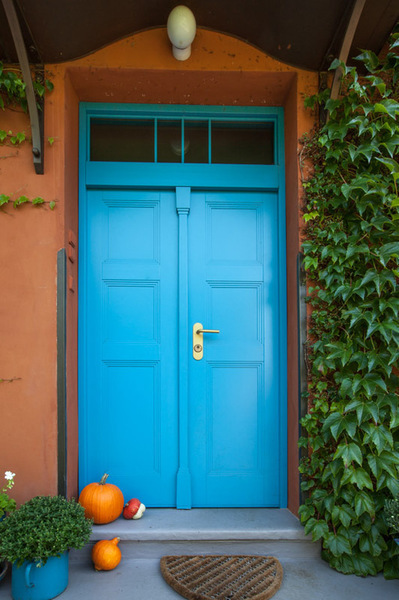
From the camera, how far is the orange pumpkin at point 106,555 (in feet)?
8.23

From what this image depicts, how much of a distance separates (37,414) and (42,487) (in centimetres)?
41

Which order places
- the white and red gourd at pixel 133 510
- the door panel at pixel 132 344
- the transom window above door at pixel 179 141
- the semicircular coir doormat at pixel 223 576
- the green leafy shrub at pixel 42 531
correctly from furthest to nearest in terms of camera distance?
the transom window above door at pixel 179 141
the door panel at pixel 132 344
the white and red gourd at pixel 133 510
the semicircular coir doormat at pixel 223 576
the green leafy shrub at pixel 42 531

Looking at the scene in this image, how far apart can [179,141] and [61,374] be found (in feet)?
5.59

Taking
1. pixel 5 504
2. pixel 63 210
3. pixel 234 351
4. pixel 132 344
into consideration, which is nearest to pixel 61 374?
pixel 132 344

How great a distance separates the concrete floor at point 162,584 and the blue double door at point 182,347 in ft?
1.66

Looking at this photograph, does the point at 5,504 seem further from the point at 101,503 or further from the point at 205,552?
the point at 205,552

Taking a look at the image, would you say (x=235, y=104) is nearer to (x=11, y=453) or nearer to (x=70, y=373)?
(x=70, y=373)

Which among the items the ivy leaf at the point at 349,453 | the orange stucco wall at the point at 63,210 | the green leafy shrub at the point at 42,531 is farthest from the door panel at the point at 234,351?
the green leafy shrub at the point at 42,531

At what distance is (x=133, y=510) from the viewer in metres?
2.80

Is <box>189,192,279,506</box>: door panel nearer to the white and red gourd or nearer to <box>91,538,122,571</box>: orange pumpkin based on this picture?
the white and red gourd

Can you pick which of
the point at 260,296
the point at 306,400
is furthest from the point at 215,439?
the point at 260,296

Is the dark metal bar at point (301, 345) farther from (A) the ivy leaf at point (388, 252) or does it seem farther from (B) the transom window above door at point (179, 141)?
(B) the transom window above door at point (179, 141)

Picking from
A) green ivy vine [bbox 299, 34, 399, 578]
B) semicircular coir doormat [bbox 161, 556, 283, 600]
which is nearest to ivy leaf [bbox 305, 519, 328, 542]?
green ivy vine [bbox 299, 34, 399, 578]

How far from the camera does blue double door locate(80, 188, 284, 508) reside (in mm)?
3059
